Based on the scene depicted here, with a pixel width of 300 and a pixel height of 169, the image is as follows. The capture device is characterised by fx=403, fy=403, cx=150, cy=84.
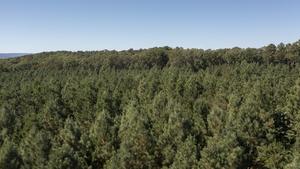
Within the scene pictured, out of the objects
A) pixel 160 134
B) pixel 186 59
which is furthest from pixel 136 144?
pixel 186 59

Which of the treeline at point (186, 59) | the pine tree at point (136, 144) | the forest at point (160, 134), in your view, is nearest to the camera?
the forest at point (160, 134)

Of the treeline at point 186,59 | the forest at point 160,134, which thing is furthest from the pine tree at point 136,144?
the treeline at point 186,59

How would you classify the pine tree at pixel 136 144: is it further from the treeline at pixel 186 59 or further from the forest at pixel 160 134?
the treeline at pixel 186 59

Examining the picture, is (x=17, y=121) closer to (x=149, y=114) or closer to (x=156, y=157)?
(x=149, y=114)

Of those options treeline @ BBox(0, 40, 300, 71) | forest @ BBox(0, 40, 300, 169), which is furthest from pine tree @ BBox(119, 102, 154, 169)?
treeline @ BBox(0, 40, 300, 71)

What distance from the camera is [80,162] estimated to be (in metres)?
40.8

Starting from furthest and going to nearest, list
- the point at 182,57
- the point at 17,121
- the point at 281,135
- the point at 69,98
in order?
the point at 182,57 → the point at 69,98 → the point at 17,121 → the point at 281,135

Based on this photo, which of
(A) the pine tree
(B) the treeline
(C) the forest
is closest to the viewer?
(C) the forest

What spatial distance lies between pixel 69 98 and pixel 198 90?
26.5 m

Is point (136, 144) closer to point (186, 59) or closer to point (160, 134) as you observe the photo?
point (160, 134)

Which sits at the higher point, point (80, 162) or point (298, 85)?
point (298, 85)

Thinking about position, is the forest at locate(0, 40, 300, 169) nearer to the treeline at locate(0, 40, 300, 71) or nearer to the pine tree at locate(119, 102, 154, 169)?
the pine tree at locate(119, 102, 154, 169)

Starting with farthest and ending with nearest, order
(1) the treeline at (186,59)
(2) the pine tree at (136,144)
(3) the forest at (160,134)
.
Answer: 1. (1) the treeline at (186,59)
2. (2) the pine tree at (136,144)
3. (3) the forest at (160,134)

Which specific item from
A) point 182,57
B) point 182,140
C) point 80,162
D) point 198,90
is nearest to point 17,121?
point 80,162
